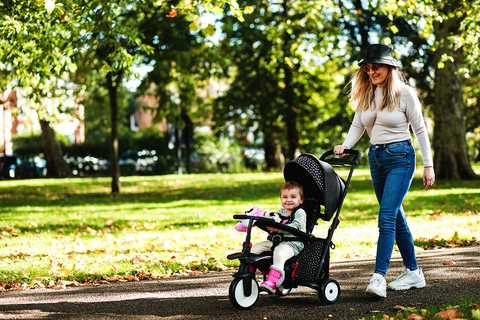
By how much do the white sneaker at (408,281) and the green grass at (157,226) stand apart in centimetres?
263

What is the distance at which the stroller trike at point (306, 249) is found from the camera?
6074mm

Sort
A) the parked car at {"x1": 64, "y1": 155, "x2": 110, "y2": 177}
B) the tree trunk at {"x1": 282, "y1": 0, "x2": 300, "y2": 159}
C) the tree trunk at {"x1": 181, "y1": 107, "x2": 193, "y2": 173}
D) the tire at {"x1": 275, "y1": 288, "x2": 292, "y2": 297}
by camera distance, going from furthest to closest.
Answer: the parked car at {"x1": 64, "y1": 155, "x2": 110, "y2": 177} → the tree trunk at {"x1": 181, "y1": 107, "x2": 193, "y2": 173} → the tree trunk at {"x1": 282, "y1": 0, "x2": 300, "y2": 159} → the tire at {"x1": 275, "y1": 288, "x2": 292, "y2": 297}

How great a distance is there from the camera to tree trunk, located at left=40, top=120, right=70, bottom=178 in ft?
119

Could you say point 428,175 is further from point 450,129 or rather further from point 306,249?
point 450,129

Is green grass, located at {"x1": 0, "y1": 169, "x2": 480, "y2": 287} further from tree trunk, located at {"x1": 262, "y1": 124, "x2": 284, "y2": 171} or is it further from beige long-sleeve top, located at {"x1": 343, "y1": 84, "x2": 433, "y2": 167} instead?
tree trunk, located at {"x1": 262, "y1": 124, "x2": 284, "y2": 171}

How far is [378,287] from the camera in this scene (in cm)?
643

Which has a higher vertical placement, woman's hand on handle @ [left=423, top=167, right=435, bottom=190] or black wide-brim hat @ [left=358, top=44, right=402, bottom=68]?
black wide-brim hat @ [left=358, top=44, right=402, bottom=68]

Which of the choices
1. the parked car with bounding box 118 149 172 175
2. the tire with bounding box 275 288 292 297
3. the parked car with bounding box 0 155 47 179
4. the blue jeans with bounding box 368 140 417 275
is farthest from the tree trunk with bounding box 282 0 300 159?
the tire with bounding box 275 288 292 297

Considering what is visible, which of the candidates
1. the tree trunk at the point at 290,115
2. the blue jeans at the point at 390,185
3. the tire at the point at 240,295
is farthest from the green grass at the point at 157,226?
the tree trunk at the point at 290,115

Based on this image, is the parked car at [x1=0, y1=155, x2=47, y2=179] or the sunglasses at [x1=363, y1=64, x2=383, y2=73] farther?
the parked car at [x1=0, y1=155, x2=47, y2=179]

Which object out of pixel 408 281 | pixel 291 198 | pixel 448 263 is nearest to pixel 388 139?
pixel 291 198

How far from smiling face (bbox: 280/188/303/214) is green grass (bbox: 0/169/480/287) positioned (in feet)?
8.67

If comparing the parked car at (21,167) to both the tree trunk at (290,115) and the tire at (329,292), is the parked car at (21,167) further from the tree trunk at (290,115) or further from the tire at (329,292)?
the tire at (329,292)

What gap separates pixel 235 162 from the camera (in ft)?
142
